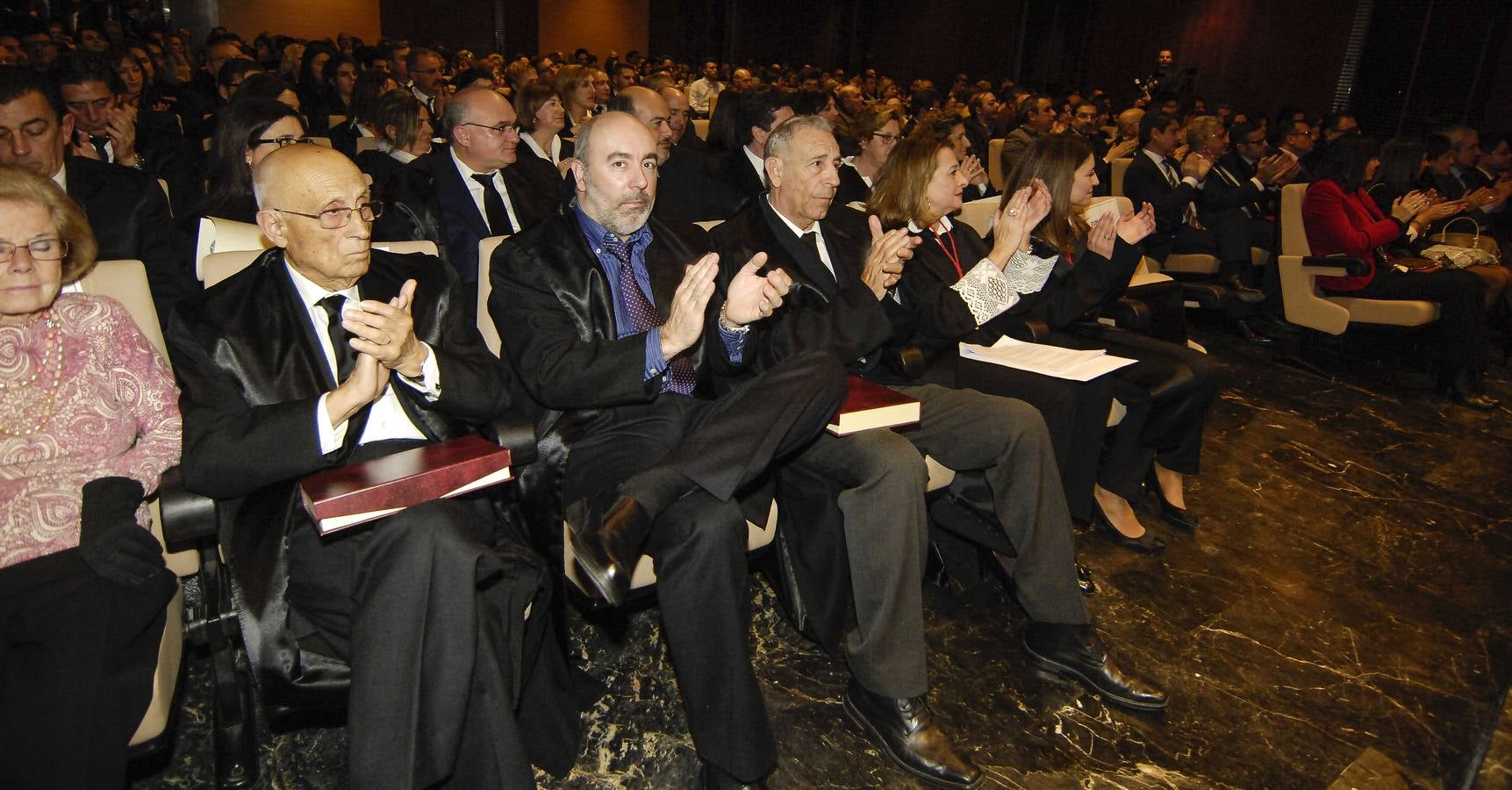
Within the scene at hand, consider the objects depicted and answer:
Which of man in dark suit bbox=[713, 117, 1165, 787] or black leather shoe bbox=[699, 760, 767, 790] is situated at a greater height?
man in dark suit bbox=[713, 117, 1165, 787]

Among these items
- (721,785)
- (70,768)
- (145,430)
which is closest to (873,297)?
(721,785)

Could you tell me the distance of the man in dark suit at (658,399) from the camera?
1.70 metres

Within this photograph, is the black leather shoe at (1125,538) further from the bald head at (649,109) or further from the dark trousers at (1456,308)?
the dark trousers at (1456,308)

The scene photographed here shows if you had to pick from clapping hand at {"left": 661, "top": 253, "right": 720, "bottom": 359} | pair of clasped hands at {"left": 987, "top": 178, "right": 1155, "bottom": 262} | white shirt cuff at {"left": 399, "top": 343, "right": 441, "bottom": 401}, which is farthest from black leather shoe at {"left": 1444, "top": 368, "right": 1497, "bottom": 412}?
white shirt cuff at {"left": 399, "top": 343, "right": 441, "bottom": 401}

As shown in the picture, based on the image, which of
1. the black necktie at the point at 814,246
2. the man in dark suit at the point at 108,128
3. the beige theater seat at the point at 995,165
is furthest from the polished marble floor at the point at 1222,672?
the beige theater seat at the point at 995,165

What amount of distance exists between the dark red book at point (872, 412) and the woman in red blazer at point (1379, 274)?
12.1 ft

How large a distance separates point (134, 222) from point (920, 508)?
8.47ft

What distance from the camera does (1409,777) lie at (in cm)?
193

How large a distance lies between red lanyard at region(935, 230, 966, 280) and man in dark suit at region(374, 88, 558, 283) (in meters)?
1.61

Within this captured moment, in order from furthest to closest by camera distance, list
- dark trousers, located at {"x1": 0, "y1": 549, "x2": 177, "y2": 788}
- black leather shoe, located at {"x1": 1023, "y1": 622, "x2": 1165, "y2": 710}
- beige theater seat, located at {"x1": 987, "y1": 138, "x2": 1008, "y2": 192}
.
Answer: beige theater seat, located at {"x1": 987, "y1": 138, "x2": 1008, "y2": 192} → black leather shoe, located at {"x1": 1023, "y1": 622, "x2": 1165, "y2": 710} → dark trousers, located at {"x1": 0, "y1": 549, "x2": 177, "y2": 788}

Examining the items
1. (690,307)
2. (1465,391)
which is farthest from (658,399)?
(1465,391)

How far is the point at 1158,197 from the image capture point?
511cm

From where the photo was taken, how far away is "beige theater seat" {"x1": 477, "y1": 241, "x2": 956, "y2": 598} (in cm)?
177

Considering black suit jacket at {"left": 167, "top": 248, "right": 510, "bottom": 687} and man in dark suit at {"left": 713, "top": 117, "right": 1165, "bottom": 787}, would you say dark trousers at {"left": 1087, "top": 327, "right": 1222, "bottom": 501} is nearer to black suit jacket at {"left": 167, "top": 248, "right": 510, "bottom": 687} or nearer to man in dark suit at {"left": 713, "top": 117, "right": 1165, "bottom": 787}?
man in dark suit at {"left": 713, "top": 117, "right": 1165, "bottom": 787}
